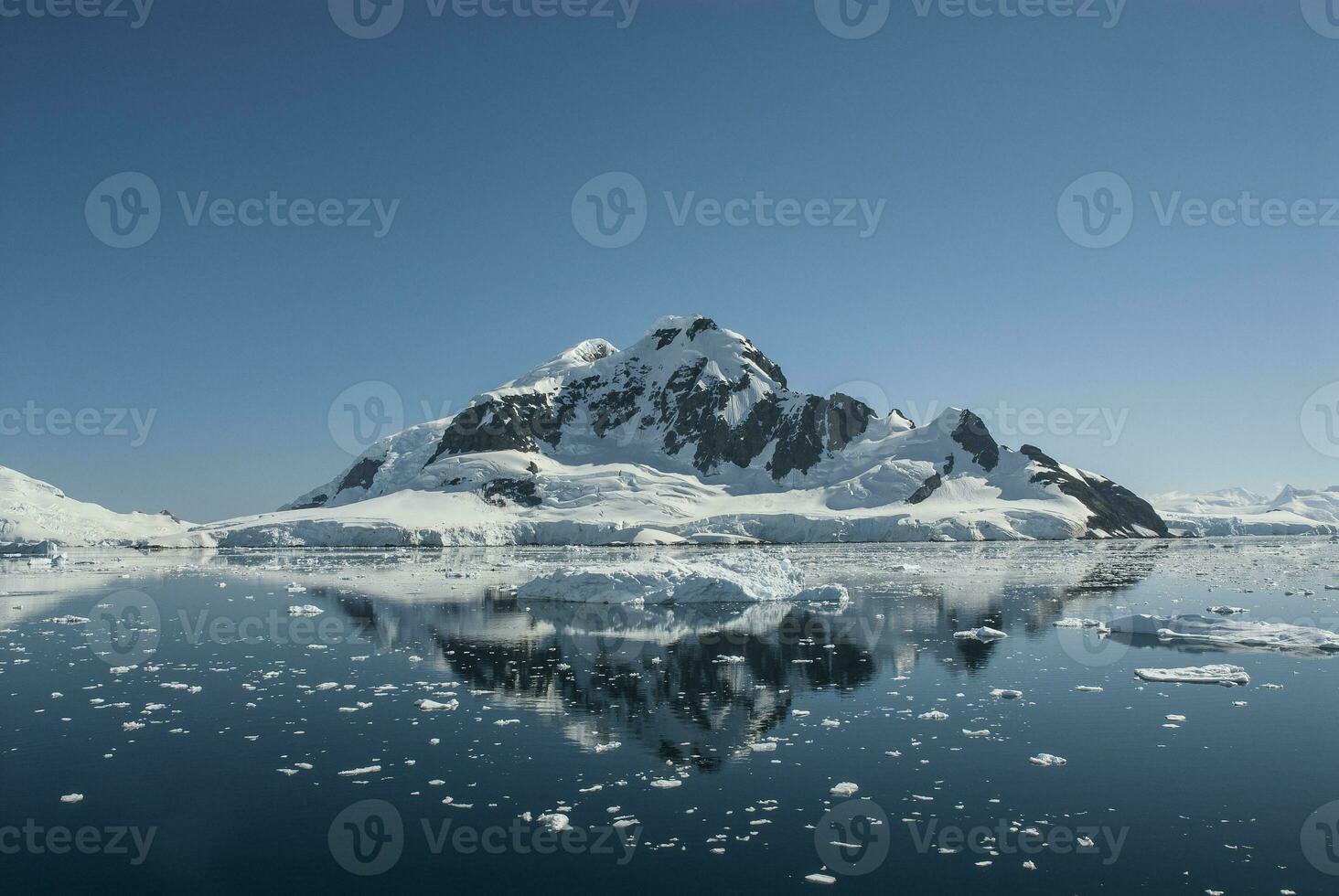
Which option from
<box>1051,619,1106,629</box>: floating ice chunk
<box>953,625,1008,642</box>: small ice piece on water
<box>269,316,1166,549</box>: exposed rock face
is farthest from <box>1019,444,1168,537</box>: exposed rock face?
<box>953,625,1008,642</box>: small ice piece on water

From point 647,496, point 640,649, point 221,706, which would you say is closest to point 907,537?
point 647,496

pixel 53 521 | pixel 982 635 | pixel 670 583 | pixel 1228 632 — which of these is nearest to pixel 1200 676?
pixel 1228 632

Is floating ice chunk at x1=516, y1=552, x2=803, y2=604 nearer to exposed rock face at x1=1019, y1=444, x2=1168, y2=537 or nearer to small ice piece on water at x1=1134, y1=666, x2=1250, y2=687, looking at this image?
small ice piece on water at x1=1134, y1=666, x2=1250, y2=687

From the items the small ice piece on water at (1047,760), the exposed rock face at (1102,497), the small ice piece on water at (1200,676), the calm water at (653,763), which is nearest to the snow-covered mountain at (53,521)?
the calm water at (653,763)

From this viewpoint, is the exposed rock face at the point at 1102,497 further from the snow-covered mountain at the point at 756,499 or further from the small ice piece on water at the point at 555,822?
the small ice piece on water at the point at 555,822

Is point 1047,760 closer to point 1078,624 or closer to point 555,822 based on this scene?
point 555,822

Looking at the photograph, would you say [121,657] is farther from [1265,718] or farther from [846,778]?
[1265,718]
